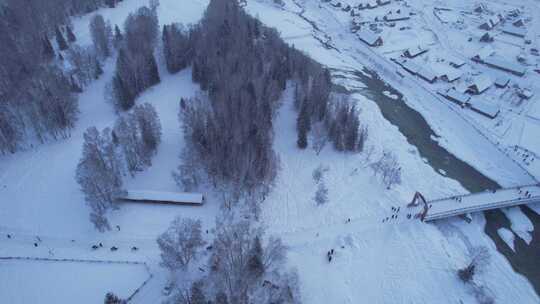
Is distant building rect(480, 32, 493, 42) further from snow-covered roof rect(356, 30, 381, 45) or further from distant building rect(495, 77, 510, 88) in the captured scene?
snow-covered roof rect(356, 30, 381, 45)

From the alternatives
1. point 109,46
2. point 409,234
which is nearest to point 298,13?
point 109,46

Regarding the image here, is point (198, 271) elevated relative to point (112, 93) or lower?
lower

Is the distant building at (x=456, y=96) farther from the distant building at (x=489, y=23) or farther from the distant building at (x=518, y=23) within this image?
the distant building at (x=518, y=23)

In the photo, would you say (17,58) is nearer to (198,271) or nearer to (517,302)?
(198,271)

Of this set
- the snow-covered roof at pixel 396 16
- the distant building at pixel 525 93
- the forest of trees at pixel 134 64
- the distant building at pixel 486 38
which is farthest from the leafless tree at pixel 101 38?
the distant building at pixel 486 38

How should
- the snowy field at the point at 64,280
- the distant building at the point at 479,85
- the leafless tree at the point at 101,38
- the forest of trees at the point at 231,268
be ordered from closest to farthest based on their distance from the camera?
the forest of trees at the point at 231,268 → the snowy field at the point at 64,280 → the leafless tree at the point at 101,38 → the distant building at the point at 479,85

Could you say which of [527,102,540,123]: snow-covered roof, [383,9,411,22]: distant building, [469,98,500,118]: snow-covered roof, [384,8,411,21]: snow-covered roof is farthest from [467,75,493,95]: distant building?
[384,8,411,21]: snow-covered roof
